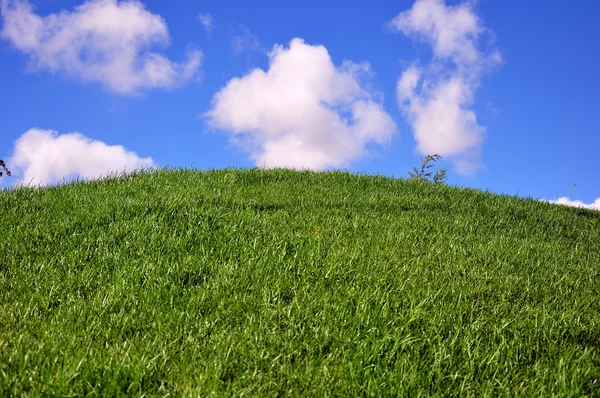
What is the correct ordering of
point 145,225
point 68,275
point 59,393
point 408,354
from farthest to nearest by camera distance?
point 145,225
point 68,275
point 408,354
point 59,393

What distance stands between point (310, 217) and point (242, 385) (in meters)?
4.00

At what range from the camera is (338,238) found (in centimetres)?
623

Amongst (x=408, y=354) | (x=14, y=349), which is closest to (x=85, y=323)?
(x=14, y=349)

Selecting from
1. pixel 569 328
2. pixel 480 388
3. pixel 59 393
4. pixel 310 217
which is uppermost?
pixel 310 217

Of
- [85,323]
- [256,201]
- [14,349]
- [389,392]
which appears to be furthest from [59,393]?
[256,201]

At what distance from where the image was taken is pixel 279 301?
4.36 metres

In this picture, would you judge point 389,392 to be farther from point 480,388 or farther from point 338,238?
point 338,238

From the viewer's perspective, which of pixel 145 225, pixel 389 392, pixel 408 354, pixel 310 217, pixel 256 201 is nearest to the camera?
pixel 389 392

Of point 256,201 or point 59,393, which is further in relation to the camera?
point 256,201

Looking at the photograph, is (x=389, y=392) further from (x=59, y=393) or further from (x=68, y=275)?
(x=68, y=275)

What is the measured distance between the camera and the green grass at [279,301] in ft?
11.2

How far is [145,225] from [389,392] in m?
3.84

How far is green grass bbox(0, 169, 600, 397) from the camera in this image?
342cm

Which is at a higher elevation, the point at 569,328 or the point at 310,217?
the point at 310,217
